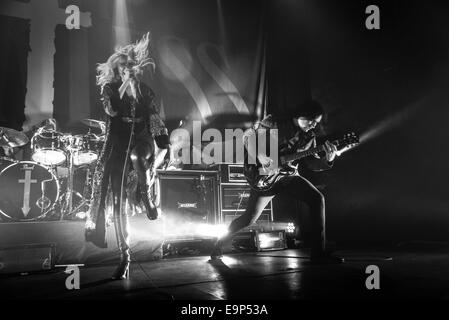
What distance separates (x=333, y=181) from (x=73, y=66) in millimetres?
5783

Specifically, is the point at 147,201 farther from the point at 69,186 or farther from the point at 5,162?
the point at 5,162

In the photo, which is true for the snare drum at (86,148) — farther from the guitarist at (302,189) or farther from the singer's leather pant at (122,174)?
the guitarist at (302,189)

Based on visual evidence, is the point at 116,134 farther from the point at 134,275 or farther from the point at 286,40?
the point at 286,40

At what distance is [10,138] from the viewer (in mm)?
4781

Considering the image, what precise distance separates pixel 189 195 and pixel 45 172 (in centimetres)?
271

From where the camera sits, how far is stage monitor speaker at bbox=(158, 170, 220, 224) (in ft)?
16.4

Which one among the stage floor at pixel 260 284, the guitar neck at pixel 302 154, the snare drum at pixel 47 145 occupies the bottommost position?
the stage floor at pixel 260 284

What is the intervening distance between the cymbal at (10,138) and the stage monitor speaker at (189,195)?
7.57 feet

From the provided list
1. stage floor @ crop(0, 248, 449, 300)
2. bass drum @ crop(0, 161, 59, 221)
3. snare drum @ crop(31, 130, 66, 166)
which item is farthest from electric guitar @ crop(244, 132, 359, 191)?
bass drum @ crop(0, 161, 59, 221)

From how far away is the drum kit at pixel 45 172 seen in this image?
4.93 meters

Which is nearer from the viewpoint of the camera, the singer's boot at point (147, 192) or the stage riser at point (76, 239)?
the singer's boot at point (147, 192)

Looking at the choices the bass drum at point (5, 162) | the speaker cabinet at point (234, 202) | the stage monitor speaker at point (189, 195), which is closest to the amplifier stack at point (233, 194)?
the speaker cabinet at point (234, 202)

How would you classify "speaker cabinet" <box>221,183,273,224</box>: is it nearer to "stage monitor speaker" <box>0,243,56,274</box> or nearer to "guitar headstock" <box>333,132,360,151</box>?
"guitar headstock" <box>333,132,360,151</box>
